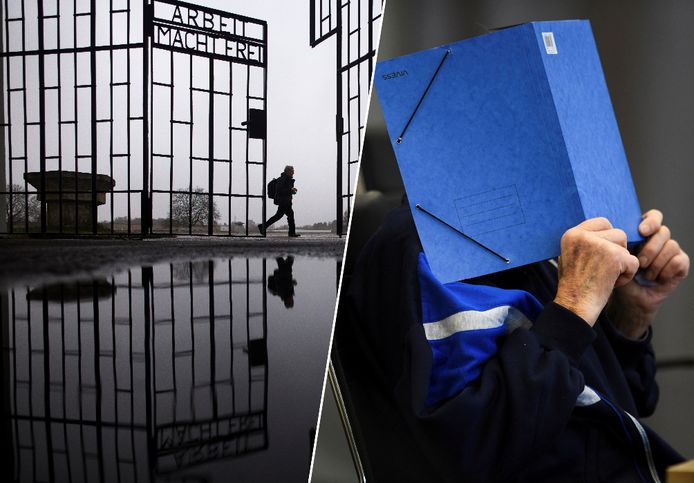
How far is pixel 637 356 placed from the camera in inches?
34.1

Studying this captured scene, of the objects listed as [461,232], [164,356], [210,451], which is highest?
[461,232]

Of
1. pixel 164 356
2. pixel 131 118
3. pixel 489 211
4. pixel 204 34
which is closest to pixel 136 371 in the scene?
pixel 164 356

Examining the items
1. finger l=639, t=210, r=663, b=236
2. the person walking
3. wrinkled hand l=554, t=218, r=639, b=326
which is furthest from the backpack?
finger l=639, t=210, r=663, b=236

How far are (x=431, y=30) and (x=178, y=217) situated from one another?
0.74 metres

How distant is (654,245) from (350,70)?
504 millimetres

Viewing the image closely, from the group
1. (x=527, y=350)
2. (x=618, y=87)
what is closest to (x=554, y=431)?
(x=527, y=350)

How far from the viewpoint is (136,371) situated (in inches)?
19.4

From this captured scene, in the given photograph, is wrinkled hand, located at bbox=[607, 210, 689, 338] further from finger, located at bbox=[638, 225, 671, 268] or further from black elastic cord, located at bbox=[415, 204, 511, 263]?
black elastic cord, located at bbox=[415, 204, 511, 263]

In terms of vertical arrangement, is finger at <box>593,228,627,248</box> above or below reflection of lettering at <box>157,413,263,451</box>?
above

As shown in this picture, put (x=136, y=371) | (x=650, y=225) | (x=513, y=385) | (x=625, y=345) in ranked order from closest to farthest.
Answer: (x=136, y=371) → (x=513, y=385) → (x=650, y=225) → (x=625, y=345)

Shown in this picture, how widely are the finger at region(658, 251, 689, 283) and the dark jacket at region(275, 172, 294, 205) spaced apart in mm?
591


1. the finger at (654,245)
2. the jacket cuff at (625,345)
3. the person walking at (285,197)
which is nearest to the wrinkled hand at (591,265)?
the finger at (654,245)

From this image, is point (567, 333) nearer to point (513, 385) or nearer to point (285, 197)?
point (513, 385)

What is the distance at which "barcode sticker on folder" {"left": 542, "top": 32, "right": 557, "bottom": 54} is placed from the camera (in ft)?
2.17
